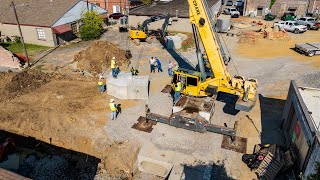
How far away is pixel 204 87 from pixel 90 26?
867 inches

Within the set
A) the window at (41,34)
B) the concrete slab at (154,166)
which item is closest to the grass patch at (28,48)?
the window at (41,34)

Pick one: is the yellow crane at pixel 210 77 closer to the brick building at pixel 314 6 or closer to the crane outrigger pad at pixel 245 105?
the crane outrigger pad at pixel 245 105

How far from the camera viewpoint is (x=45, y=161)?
15555 mm

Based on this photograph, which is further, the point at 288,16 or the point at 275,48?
the point at 288,16

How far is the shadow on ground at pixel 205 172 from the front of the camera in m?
13.2

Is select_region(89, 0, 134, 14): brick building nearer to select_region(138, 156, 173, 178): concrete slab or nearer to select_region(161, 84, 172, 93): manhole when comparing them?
select_region(161, 84, 172, 93): manhole

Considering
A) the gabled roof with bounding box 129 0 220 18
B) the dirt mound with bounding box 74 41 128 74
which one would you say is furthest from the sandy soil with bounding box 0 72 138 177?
the gabled roof with bounding box 129 0 220 18

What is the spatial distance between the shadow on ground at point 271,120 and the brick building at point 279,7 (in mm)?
33234

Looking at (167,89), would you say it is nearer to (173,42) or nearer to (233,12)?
(173,42)

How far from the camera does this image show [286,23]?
38.6 meters

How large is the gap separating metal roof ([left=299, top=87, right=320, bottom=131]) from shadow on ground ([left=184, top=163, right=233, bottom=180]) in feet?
15.5

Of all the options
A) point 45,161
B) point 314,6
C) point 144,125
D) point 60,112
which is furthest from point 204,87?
point 314,6

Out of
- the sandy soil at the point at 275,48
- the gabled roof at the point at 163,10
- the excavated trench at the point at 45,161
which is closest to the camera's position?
the excavated trench at the point at 45,161

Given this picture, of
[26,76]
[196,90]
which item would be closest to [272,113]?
[196,90]
